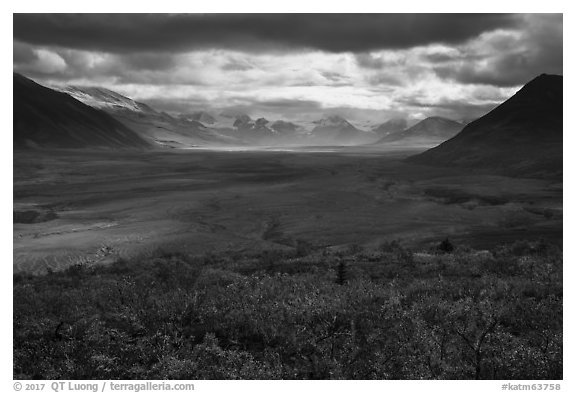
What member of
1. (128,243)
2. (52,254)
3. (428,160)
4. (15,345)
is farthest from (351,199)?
(428,160)

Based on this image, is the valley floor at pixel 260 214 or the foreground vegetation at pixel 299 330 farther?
the valley floor at pixel 260 214

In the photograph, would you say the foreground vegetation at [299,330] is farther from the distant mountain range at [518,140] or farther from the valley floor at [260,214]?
the distant mountain range at [518,140]

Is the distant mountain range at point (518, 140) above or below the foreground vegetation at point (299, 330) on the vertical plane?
above

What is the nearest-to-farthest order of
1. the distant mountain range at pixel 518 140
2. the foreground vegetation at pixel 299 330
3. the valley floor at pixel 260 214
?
the foreground vegetation at pixel 299 330 → the valley floor at pixel 260 214 → the distant mountain range at pixel 518 140

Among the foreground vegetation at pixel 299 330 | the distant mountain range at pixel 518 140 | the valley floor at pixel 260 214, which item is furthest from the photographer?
the distant mountain range at pixel 518 140

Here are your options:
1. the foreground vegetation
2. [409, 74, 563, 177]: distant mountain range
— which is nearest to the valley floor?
the foreground vegetation

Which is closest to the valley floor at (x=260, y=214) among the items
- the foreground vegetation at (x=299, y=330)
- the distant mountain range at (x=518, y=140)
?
the foreground vegetation at (x=299, y=330)

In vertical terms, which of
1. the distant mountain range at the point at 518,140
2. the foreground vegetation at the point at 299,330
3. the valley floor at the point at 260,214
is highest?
the distant mountain range at the point at 518,140
